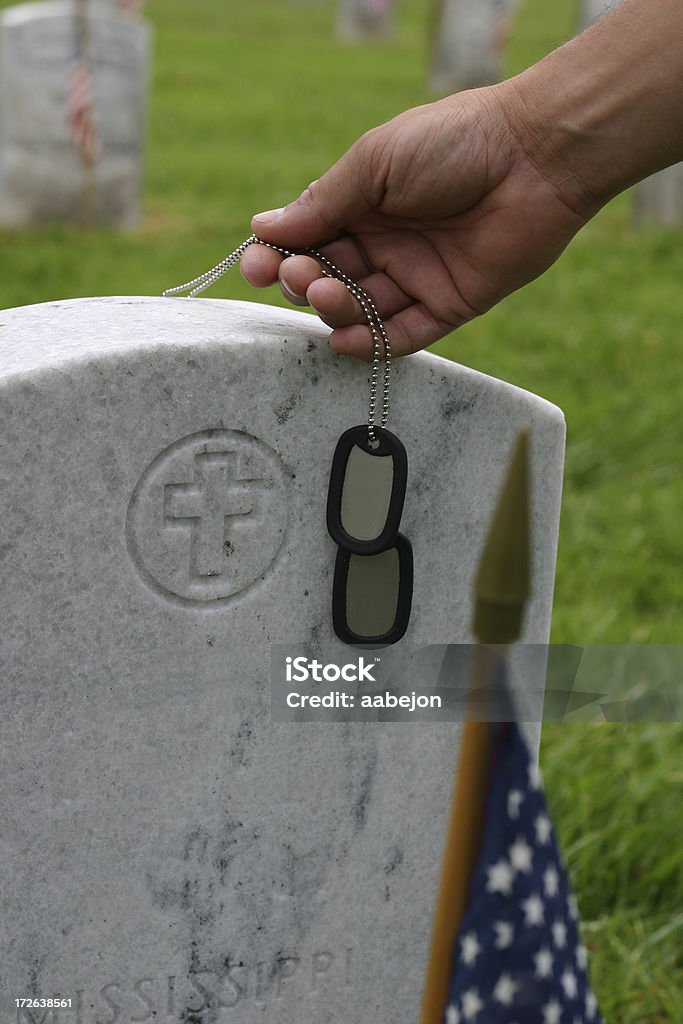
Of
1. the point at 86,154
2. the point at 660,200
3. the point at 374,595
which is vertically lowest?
the point at 374,595

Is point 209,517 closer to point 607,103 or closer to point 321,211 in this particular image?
point 321,211

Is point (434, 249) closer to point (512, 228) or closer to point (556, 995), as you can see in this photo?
point (512, 228)

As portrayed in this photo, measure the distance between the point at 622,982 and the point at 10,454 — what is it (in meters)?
1.37

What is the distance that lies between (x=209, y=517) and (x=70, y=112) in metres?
5.47

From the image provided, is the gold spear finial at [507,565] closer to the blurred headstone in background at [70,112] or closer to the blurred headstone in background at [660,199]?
the blurred headstone in background at [70,112]

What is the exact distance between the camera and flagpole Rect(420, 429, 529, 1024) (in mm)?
932

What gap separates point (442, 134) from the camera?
1511mm

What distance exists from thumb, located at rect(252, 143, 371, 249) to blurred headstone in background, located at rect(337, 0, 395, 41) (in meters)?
16.0

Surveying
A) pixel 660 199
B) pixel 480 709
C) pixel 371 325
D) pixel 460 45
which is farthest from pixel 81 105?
pixel 460 45

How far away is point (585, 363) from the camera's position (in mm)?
4762

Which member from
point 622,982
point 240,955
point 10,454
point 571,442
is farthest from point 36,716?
point 571,442

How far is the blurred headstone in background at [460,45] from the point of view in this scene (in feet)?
39.9

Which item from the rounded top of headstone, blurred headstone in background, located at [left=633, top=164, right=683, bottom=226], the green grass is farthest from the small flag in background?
the rounded top of headstone
